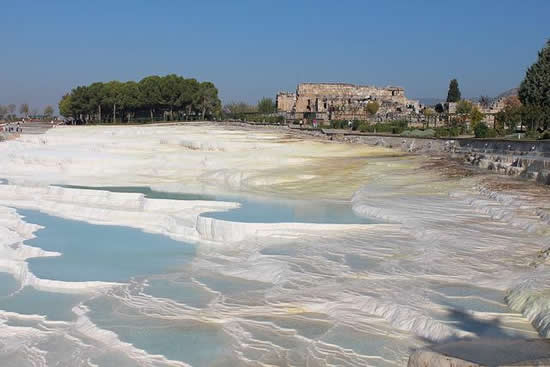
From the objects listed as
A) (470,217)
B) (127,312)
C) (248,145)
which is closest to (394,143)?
(248,145)

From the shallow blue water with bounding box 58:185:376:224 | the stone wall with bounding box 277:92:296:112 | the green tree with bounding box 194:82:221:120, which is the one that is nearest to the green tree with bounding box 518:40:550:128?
Answer: the shallow blue water with bounding box 58:185:376:224

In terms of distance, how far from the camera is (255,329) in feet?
20.8

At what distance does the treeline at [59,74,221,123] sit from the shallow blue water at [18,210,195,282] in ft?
200

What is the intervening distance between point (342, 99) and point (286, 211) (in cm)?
6657

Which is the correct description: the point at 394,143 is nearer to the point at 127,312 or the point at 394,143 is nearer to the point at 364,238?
the point at 364,238

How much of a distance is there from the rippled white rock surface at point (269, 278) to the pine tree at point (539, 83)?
26041mm

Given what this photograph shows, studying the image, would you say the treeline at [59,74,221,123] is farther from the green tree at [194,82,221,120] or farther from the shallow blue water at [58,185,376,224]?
the shallow blue water at [58,185,376,224]

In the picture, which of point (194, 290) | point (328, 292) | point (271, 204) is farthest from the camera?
point (271, 204)

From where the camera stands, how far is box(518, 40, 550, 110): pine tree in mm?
39125

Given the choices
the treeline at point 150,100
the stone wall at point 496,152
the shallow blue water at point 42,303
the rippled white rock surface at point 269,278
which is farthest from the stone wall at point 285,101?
the shallow blue water at point 42,303

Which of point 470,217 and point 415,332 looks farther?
point 470,217

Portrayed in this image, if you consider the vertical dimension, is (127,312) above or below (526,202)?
below

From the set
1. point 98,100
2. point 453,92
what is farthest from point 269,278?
point 453,92

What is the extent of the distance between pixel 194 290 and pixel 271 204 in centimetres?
686
